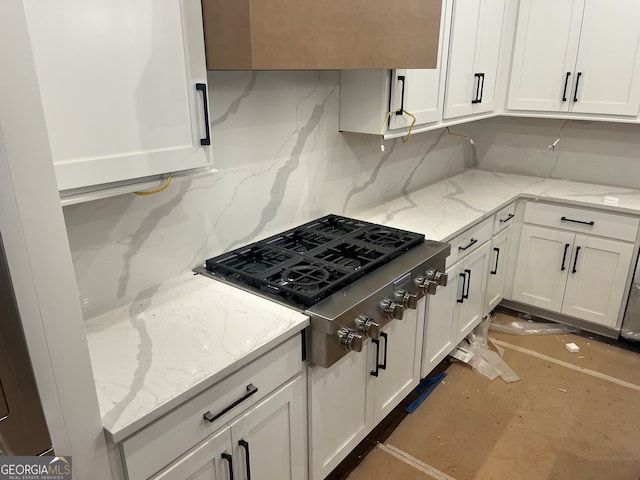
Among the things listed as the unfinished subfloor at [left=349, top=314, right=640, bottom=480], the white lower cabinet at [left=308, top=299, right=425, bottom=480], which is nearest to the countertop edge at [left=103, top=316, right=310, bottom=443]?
the white lower cabinet at [left=308, top=299, right=425, bottom=480]

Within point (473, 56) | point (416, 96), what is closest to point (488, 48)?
point (473, 56)

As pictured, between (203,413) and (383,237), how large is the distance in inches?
46.1

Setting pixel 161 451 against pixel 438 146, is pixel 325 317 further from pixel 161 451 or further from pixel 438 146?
pixel 438 146

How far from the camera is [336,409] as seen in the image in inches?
70.2

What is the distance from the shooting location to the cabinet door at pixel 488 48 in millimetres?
2670

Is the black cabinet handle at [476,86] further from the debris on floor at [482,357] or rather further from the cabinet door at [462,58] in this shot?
the debris on floor at [482,357]

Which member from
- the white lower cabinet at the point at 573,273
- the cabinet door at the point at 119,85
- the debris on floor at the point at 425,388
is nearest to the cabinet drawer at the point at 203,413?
the cabinet door at the point at 119,85

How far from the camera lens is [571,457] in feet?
7.08

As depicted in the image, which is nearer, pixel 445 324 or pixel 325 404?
pixel 325 404

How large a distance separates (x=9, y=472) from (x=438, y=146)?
117 inches

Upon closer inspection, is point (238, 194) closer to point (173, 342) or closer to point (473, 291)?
point (173, 342)

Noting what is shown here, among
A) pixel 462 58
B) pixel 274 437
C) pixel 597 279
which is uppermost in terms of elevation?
pixel 462 58

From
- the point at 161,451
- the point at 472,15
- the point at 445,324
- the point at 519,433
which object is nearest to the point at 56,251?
the point at 161,451

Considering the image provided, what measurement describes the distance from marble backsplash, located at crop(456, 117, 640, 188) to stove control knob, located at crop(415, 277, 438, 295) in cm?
198
